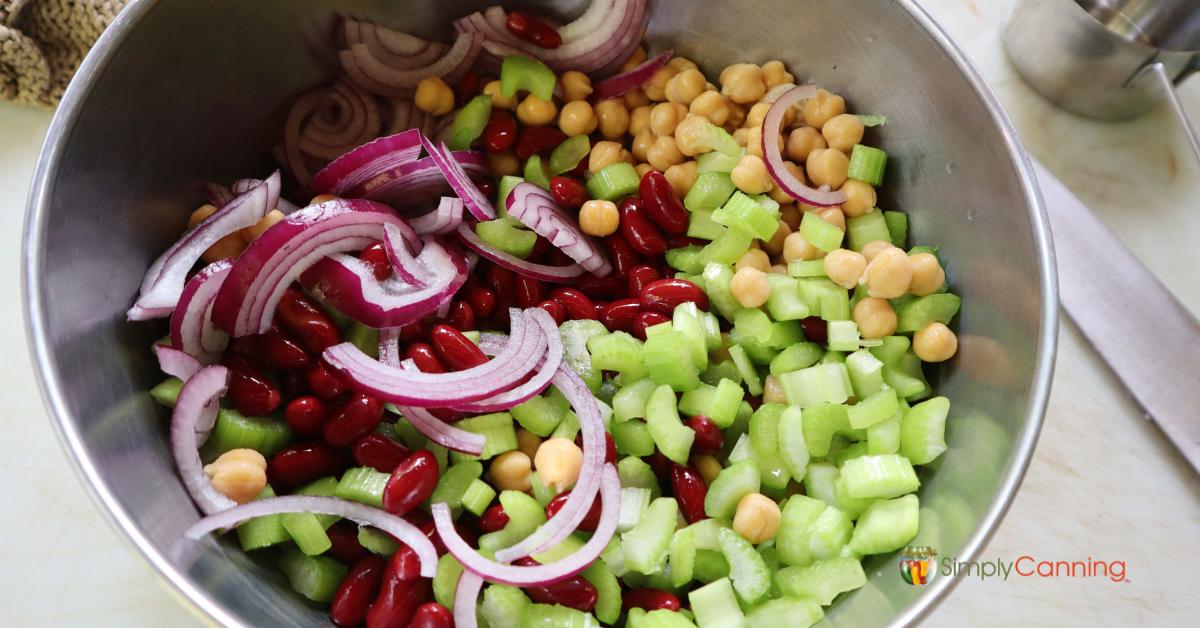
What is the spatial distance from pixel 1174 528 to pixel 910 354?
2.10 ft

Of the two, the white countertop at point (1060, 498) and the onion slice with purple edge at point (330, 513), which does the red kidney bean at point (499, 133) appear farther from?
the white countertop at point (1060, 498)

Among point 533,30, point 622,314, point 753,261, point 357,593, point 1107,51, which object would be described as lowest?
point 357,593

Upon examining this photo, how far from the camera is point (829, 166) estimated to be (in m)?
1.56

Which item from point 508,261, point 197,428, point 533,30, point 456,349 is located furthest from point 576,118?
point 197,428

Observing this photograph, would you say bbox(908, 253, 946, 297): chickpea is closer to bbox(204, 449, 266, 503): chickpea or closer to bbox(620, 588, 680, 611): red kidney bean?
bbox(620, 588, 680, 611): red kidney bean

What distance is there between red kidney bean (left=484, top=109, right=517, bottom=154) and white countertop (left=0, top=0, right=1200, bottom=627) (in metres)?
0.90

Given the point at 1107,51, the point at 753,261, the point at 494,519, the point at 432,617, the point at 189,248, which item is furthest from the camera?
the point at 1107,51

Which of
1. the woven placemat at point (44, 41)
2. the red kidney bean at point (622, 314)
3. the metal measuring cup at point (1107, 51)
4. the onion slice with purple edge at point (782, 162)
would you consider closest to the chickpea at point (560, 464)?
the red kidney bean at point (622, 314)

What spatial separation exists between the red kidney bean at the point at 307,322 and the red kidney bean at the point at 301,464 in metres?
0.17

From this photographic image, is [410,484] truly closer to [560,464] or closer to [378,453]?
[378,453]

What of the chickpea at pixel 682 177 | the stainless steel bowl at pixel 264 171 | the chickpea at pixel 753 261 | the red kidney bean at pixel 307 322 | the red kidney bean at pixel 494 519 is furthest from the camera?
the chickpea at pixel 682 177

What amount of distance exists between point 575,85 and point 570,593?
3.06 ft

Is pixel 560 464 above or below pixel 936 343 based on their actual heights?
below

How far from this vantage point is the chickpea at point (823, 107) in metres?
1.59
